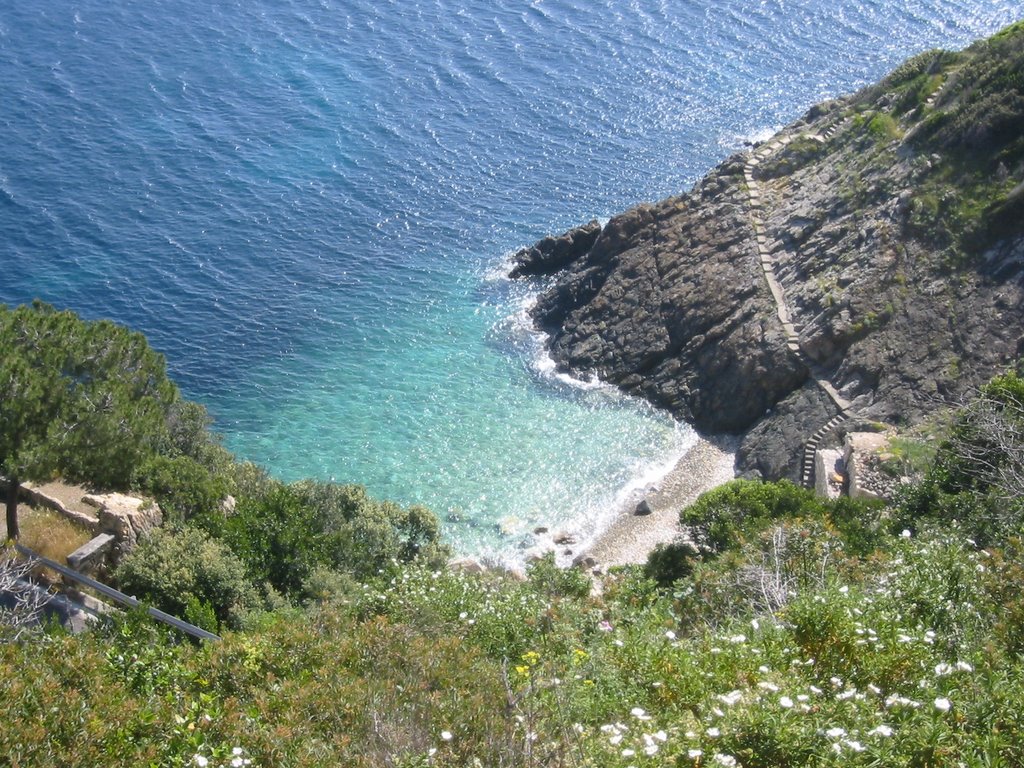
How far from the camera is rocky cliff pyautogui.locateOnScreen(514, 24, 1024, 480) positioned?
137 ft

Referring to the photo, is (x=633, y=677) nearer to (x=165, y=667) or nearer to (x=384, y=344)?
(x=165, y=667)

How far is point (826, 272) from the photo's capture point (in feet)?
154

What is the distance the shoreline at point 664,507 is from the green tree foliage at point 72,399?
18.8m

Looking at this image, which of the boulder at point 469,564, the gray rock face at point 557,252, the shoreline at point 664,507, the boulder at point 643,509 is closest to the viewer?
the boulder at point 469,564

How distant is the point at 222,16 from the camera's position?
279ft

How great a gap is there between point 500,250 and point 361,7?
39089mm

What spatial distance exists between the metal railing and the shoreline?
21.0 meters

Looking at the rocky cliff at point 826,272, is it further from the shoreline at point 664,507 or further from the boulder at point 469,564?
the boulder at point 469,564

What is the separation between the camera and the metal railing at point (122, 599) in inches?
729

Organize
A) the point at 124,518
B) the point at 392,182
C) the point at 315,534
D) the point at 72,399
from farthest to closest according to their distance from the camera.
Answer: the point at 392,182
the point at 315,534
the point at 124,518
the point at 72,399

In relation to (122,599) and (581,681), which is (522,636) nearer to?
(581,681)

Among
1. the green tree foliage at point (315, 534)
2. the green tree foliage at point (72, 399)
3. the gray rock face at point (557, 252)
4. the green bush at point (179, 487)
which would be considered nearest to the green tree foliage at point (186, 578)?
the green tree foliage at point (315, 534)

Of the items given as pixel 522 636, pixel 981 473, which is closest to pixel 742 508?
pixel 981 473

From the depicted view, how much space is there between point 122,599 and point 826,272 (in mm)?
36696
